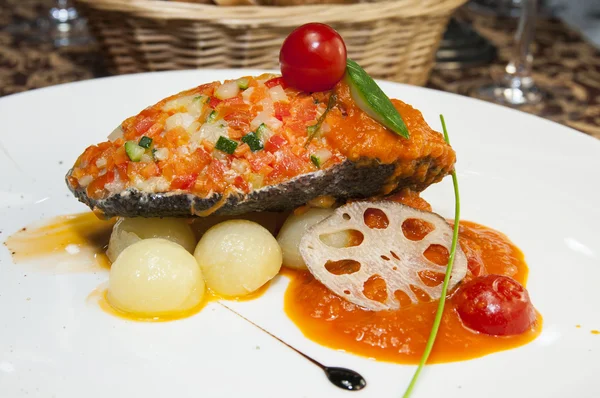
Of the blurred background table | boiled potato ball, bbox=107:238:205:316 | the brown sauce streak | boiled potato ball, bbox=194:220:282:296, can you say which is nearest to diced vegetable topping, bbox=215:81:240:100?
boiled potato ball, bbox=194:220:282:296

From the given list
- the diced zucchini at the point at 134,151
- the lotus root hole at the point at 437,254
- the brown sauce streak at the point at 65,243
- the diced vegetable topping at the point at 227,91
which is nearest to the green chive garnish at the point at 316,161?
the diced vegetable topping at the point at 227,91

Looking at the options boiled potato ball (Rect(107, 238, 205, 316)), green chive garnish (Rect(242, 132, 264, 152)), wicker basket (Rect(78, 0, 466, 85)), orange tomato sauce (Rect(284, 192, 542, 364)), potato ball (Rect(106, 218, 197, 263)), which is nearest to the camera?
orange tomato sauce (Rect(284, 192, 542, 364))

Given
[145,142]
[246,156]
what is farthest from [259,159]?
[145,142]

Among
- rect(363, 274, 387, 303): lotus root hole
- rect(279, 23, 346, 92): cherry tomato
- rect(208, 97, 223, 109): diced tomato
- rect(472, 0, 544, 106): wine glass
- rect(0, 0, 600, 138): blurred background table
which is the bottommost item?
rect(0, 0, 600, 138): blurred background table

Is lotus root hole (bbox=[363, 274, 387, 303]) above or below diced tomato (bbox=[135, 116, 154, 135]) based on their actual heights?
below

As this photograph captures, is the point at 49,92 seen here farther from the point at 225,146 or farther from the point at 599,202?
the point at 599,202

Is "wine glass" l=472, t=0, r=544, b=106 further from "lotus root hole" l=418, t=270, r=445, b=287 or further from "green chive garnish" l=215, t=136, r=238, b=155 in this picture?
"green chive garnish" l=215, t=136, r=238, b=155

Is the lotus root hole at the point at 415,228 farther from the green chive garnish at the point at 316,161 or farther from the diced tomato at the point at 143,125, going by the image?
the diced tomato at the point at 143,125
